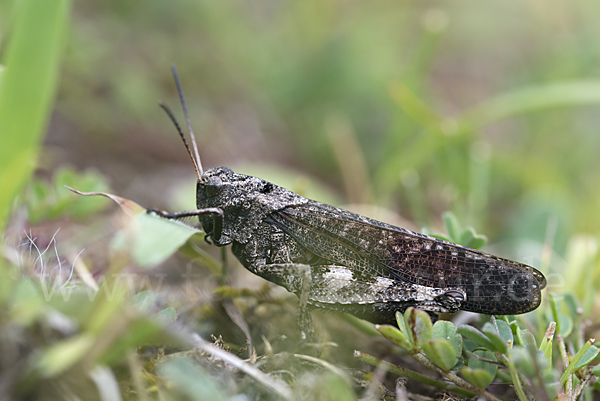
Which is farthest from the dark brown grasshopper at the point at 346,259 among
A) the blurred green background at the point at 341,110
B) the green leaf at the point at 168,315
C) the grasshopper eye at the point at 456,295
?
the blurred green background at the point at 341,110

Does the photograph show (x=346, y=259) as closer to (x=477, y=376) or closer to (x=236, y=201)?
(x=236, y=201)

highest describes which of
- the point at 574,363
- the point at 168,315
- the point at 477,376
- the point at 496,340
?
the point at 574,363

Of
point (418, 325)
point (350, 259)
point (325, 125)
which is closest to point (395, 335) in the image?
point (418, 325)

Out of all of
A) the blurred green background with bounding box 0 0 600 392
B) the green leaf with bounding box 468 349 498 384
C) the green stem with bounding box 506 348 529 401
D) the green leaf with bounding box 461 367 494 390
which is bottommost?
the green leaf with bounding box 461 367 494 390

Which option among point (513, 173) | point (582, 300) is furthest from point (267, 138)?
point (582, 300)

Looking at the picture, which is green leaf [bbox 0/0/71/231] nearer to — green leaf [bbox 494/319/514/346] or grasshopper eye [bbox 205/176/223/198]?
grasshopper eye [bbox 205/176/223/198]

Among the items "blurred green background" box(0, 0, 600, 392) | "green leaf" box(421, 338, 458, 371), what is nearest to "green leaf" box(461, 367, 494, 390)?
"green leaf" box(421, 338, 458, 371)
